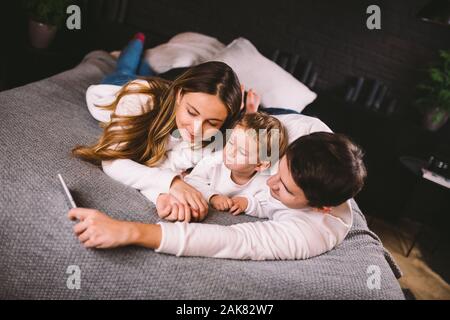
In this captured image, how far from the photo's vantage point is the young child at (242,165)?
1267mm

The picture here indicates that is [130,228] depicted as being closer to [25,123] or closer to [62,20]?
[25,123]

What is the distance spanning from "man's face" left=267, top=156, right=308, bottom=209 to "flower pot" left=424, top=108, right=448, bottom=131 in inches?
83.6

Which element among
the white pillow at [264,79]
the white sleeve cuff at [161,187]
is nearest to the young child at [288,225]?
the white sleeve cuff at [161,187]

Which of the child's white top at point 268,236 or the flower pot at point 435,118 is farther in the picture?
the flower pot at point 435,118

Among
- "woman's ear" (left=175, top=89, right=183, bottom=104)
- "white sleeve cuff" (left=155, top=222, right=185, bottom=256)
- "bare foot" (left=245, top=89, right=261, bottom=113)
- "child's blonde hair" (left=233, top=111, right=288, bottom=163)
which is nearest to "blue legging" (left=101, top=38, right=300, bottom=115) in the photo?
"bare foot" (left=245, top=89, right=261, bottom=113)

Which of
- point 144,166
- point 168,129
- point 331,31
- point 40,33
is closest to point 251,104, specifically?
point 168,129

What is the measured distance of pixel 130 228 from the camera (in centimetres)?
88

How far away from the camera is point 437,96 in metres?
2.71

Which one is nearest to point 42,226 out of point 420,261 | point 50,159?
point 50,159

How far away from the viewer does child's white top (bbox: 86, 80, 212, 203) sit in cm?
120

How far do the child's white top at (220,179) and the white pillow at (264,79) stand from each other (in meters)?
0.87

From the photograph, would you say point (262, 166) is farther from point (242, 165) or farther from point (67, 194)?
point (67, 194)

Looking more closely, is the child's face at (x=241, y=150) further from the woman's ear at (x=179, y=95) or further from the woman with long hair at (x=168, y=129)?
the woman's ear at (x=179, y=95)
